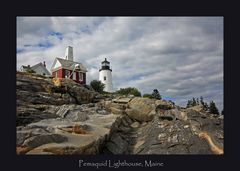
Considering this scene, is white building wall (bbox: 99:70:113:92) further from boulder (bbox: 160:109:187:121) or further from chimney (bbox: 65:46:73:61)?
boulder (bbox: 160:109:187:121)

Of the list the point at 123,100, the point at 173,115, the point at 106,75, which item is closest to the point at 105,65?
the point at 106,75

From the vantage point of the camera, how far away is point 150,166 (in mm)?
8461

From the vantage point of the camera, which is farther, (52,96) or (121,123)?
(52,96)

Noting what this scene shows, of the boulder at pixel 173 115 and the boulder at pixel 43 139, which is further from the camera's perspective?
the boulder at pixel 173 115

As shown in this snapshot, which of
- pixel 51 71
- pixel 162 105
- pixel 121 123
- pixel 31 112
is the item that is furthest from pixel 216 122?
pixel 51 71

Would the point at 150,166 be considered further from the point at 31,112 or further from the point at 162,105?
the point at 162,105

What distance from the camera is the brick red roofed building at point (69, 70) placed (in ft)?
122

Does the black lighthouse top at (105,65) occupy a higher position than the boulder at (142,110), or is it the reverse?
the black lighthouse top at (105,65)

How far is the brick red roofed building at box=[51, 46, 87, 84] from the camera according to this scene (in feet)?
122

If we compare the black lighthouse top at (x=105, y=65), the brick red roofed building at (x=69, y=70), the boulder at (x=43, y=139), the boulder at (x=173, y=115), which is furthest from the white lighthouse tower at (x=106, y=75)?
the boulder at (x=43, y=139)

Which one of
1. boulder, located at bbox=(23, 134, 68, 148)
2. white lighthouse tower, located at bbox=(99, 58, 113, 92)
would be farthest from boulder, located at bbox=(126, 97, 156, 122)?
white lighthouse tower, located at bbox=(99, 58, 113, 92)

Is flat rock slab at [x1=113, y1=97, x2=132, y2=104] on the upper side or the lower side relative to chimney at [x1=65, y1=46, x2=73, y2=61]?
lower

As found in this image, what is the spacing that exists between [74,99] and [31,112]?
8.05 meters

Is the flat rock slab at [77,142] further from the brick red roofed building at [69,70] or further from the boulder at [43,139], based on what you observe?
the brick red roofed building at [69,70]
